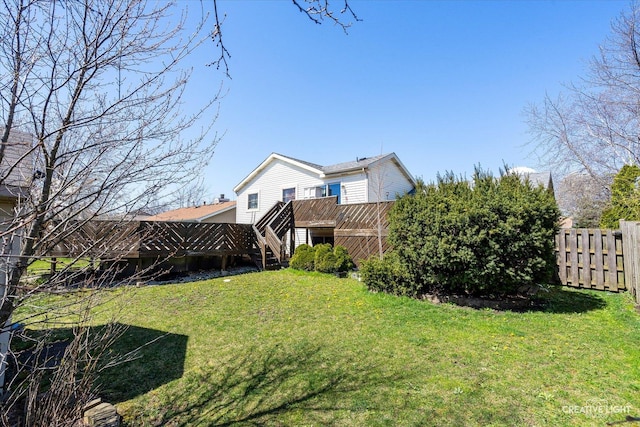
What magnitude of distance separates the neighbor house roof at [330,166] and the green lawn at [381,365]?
8820 mm

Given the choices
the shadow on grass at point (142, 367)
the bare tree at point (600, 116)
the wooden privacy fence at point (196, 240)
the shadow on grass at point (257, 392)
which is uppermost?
the bare tree at point (600, 116)

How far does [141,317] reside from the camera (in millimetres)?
5988

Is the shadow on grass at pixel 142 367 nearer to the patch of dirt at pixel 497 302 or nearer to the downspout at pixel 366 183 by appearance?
the patch of dirt at pixel 497 302

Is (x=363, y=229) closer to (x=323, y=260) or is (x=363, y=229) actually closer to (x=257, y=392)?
(x=323, y=260)

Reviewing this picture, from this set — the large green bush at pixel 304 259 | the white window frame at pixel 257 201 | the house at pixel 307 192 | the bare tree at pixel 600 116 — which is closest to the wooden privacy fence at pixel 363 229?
the house at pixel 307 192

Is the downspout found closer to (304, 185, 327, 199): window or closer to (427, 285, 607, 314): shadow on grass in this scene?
(304, 185, 327, 199): window

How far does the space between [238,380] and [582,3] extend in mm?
12737

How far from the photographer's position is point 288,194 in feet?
54.4

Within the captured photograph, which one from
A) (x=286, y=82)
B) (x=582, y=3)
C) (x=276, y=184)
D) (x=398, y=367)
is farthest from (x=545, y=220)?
(x=276, y=184)

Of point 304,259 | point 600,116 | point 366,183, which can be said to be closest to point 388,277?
point 304,259

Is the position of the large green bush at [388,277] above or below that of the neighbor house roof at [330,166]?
below

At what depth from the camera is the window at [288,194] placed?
1631cm

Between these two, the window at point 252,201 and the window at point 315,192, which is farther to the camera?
the window at point 252,201

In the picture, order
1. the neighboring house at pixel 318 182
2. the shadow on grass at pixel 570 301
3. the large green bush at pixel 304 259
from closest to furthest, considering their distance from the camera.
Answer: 1. the shadow on grass at pixel 570 301
2. the large green bush at pixel 304 259
3. the neighboring house at pixel 318 182
